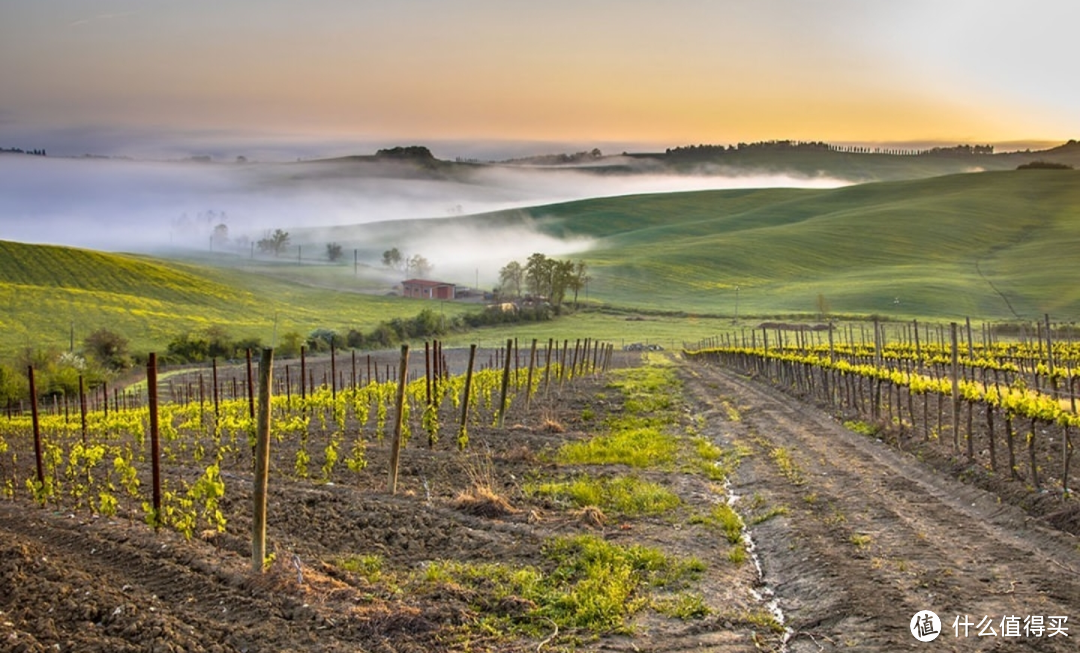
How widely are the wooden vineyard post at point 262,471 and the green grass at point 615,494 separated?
583 cm

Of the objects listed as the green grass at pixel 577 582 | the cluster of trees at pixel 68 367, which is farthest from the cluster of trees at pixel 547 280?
the green grass at pixel 577 582

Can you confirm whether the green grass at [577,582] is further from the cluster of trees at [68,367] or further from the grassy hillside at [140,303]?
the grassy hillside at [140,303]

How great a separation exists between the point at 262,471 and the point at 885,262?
495ft

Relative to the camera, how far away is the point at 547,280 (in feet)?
431

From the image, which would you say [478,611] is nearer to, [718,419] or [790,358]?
[718,419]

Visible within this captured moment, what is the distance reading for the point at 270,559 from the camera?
10.6 meters

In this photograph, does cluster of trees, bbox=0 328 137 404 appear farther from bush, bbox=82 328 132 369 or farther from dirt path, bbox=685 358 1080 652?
dirt path, bbox=685 358 1080 652

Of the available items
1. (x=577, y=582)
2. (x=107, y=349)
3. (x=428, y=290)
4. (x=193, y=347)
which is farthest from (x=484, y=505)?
(x=428, y=290)

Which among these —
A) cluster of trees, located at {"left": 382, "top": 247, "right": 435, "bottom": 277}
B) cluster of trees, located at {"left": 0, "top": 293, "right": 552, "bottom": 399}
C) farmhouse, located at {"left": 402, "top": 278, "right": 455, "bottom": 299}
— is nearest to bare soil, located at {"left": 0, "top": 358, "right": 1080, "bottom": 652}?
cluster of trees, located at {"left": 0, "top": 293, "right": 552, "bottom": 399}

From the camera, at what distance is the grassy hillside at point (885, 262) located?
11644 centimetres

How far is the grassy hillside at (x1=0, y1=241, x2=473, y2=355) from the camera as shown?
79625mm

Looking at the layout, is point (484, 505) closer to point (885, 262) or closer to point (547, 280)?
point (547, 280)

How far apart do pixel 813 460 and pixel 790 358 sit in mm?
22313

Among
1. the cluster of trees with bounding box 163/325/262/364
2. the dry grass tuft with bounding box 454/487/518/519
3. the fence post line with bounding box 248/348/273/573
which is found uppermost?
the fence post line with bounding box 248/348/273/573
